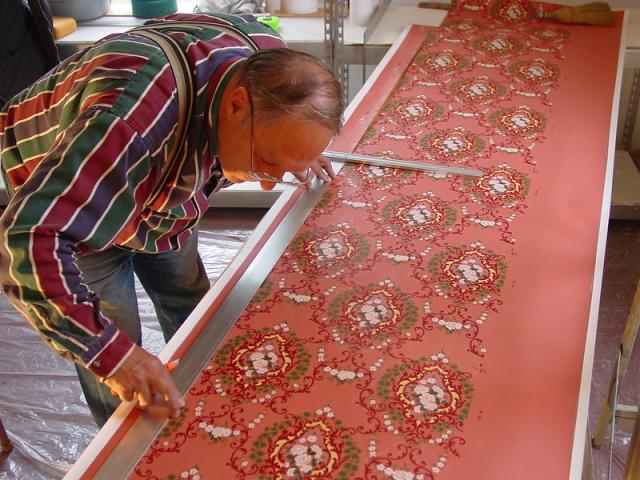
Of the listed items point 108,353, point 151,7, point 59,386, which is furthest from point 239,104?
point 151,7

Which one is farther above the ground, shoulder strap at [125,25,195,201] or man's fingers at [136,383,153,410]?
shoulder strap at [125,25,195,201]

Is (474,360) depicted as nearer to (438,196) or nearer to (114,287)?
(438,196)

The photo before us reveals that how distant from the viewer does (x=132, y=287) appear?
1375 millimetres

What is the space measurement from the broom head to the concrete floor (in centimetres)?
80

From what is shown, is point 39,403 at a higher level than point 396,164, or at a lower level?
lower

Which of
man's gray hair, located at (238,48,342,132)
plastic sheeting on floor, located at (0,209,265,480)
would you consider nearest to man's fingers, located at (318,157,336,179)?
man's gray hair, located at (238,48,342,132)

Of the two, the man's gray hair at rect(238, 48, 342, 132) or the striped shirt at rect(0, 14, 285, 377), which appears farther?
the man's gray hair at rect(238, 48, 342, 132)

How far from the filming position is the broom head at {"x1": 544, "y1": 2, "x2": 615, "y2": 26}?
7.89ft

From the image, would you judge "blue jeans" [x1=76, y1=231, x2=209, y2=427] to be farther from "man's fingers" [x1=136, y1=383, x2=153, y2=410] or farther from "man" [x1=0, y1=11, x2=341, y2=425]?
"man's fingers" [x1=136, y1=383, x2=153, y2=410]

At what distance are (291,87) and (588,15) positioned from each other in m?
1.82

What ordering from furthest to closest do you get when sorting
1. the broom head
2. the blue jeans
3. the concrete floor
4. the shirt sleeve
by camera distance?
the broom head
the concrete floor
the blue jeans
the shirt sleeve

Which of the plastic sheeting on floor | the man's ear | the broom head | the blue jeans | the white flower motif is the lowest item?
the plastic sheeting on floor

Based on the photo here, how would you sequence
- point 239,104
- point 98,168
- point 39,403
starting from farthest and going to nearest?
point 39,403 < point 239,104 < point 98,168

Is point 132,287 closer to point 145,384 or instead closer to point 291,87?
point 145,384
